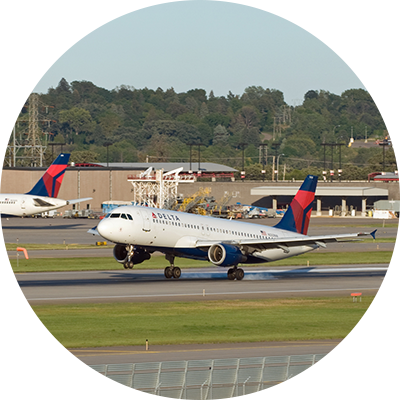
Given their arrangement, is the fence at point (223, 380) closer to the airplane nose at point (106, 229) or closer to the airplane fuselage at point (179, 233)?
the airplane nose at point (106, 229)

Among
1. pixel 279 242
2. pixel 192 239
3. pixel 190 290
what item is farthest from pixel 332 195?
pixel 190 290

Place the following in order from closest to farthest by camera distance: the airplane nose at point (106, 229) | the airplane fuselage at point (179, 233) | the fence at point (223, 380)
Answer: the fence at point (223, 380), the airplane nose at point (106, 229), the airplane fuselage at point (179, 233)

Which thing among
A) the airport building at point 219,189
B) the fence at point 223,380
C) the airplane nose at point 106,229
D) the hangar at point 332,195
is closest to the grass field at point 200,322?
the airplane nose at point 106,229

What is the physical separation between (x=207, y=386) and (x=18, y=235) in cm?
9188

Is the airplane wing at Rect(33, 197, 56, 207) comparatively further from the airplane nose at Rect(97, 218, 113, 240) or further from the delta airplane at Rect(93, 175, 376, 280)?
the airplane nose at Rect(97, 218, 113, 240)

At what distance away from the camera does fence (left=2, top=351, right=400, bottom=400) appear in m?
19.6

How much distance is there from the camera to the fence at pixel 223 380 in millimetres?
19562

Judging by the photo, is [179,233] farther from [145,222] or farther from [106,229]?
[106,229]

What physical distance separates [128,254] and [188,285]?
5160mm

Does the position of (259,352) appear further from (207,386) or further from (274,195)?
(274,195)

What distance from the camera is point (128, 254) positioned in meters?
52.9

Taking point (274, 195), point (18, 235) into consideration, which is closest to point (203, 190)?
point (274, 195)

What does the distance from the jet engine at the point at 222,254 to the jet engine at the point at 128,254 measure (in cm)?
520

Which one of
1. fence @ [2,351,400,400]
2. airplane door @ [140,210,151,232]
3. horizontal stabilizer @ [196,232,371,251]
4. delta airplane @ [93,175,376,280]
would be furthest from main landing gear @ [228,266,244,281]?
fence @ [2,351,400,400]
